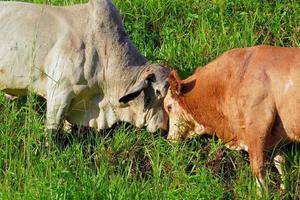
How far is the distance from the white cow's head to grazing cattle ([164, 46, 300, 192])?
22 centimetres

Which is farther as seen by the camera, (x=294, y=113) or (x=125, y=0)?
(x=125, y=0)

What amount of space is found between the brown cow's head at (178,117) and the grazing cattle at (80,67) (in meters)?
0.14

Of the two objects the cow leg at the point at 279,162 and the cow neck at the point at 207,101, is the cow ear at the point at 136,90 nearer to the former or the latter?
the cow neck at the point at 207,101

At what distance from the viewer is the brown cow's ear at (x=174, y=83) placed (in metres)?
7.34

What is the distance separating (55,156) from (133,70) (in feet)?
4.05

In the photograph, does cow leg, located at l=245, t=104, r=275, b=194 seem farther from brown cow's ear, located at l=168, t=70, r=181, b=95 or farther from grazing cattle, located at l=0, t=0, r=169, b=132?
grazing cattle, located at l=0, t=0, r=169, b=132

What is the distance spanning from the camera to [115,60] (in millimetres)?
7629

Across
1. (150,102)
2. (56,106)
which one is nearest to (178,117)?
(150,102)

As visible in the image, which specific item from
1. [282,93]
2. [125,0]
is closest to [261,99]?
[282,93]

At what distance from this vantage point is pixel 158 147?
7.29 metres

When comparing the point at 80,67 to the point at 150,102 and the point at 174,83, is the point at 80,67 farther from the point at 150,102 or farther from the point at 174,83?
the point at 174,83

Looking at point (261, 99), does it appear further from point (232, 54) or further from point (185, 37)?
point (185, 37)

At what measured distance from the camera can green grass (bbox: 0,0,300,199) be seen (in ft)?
20.8

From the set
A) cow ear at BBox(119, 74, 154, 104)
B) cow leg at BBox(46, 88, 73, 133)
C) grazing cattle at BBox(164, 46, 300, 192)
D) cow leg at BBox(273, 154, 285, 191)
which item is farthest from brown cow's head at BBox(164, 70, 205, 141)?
cow leg at BBox(46, 88, 73, 133)
